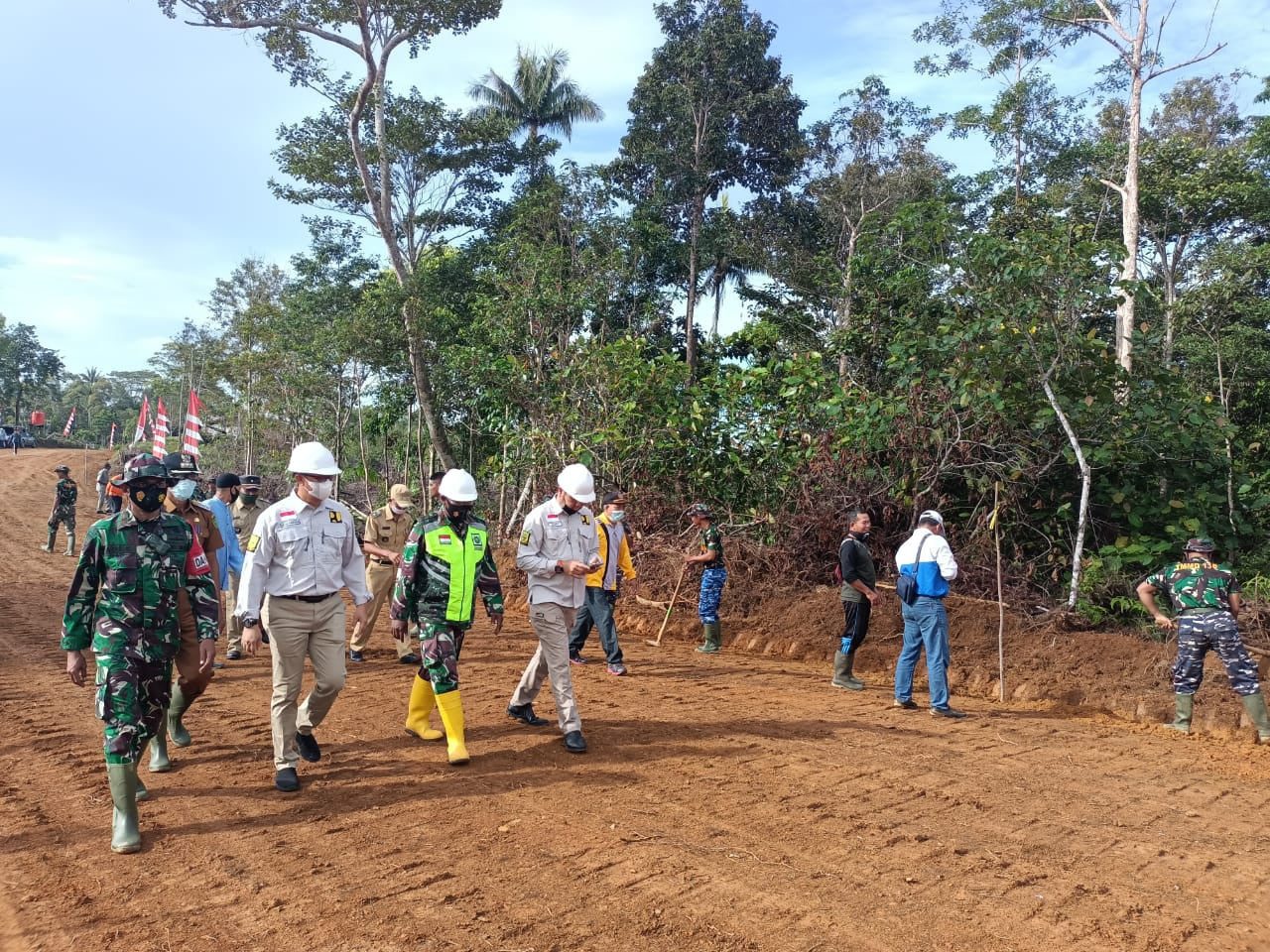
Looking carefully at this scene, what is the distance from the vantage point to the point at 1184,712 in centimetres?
763

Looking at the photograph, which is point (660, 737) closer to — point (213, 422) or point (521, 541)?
point (521, 541)

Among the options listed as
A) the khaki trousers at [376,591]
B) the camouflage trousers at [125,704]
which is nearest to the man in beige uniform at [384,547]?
the khaki trousers at [376,591]

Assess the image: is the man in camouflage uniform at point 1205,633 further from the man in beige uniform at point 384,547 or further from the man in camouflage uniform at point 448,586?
the man in beige uniform at point 384,547

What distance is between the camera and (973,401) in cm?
1095

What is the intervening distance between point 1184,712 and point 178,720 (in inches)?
318

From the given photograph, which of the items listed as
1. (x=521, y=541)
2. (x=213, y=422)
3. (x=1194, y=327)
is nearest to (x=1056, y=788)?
(x=521, y=541)

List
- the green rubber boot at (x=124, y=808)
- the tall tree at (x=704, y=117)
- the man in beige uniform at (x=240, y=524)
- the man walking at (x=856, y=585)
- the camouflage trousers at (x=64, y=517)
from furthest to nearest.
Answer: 1. the tall tree at (x=704, y=117)
2. the camouflage trousers at (x=64, y=517)
3. the man in beige uniform at (x=240, y=524)
4. the man walking at (x=856, y=585)
5. the green rubber boot at (x=124, y=808)

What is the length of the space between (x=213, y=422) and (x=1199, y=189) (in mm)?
39385

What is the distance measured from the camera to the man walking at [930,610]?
758 cm

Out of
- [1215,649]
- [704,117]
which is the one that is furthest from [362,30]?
[1215,649]

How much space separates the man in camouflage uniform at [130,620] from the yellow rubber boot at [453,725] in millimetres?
1589

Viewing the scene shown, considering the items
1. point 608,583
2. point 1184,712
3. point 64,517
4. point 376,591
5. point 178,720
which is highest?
point 608,583

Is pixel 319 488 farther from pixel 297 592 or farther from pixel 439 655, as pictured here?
pixel 439 655

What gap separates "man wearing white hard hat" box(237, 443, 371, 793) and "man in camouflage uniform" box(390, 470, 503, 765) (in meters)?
0.50
